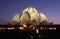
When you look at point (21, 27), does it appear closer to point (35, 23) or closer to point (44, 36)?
point (35, 23)

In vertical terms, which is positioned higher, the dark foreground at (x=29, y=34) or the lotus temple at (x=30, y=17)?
the lotus temple at (x=30, y=17)

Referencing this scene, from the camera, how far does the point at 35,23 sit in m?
2.41

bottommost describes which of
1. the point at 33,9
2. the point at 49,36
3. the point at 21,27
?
the point at 49,36

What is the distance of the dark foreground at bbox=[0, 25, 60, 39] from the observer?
2.35 meters

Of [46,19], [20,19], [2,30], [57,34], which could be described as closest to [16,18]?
[20,19]

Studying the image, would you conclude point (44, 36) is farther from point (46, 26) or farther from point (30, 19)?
Result: point (30, 19)

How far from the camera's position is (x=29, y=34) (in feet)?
7.70

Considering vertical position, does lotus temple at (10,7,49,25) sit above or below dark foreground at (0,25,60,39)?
above

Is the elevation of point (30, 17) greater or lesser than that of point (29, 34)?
greater

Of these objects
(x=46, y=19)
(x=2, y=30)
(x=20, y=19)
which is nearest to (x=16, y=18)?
(x=20, y=19)

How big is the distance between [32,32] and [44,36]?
194 millimetres

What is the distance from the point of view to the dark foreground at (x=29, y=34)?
92.4 inches

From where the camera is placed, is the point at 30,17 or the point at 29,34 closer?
the point at 29,34

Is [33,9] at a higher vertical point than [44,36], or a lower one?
higher
